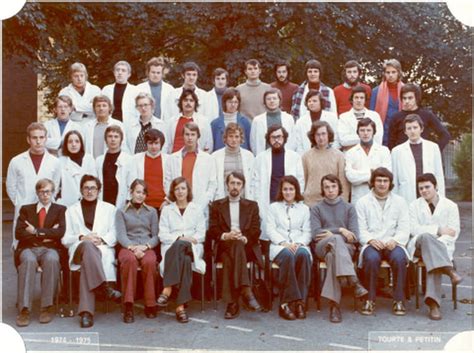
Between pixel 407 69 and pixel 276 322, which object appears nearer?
pixel 276 322

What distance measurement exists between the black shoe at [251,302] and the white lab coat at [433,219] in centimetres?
146

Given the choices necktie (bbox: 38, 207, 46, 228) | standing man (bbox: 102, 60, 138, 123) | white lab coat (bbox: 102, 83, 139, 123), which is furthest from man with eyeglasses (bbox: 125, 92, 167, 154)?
necktie (bbox: 38, 207, 46, 228)

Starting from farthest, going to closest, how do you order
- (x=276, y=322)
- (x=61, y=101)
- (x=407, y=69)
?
(x=407, y=69) → (x=61, y=101) → (x=276, y=322)

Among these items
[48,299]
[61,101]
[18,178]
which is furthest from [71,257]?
[61,101]

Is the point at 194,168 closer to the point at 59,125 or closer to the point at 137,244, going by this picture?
the point at 137,244

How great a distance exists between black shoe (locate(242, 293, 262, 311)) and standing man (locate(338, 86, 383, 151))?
74.0 inches

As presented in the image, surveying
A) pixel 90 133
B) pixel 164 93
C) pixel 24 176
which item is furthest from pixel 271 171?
pixel 24 176

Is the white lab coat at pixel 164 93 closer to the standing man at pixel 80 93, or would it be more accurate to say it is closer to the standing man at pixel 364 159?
the standing man at pixel 80 93

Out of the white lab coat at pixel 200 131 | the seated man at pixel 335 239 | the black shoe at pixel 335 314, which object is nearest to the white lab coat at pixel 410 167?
the seated man at pixel 335 239

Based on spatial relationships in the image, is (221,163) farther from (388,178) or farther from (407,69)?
(407,69)

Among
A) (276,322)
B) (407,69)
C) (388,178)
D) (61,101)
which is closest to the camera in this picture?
(276,322)

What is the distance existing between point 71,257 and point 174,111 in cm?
206

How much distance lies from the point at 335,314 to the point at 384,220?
3.34ft

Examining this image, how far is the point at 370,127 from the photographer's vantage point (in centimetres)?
652
